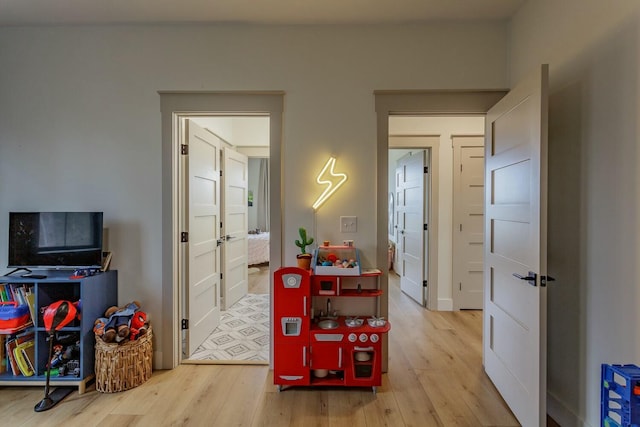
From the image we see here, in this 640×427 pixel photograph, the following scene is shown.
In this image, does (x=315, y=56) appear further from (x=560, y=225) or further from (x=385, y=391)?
(x=385, y=391)

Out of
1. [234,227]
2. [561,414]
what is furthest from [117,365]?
[561,414]

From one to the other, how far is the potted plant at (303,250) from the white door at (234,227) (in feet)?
5.48

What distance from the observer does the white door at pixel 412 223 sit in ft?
12.8

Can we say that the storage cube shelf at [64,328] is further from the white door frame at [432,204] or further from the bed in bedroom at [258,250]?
the bed in bedroom at [258,250]

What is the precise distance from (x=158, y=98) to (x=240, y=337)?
7.21 feet

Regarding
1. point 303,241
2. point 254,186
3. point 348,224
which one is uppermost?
point 254,186

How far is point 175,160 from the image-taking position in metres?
2.39

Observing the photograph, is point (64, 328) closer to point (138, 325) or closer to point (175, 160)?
point (138, 325)

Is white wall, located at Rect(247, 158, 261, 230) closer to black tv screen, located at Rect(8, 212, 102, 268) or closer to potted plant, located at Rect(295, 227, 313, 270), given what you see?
black tv screen, located at Rect(8, 212, 102, 268)

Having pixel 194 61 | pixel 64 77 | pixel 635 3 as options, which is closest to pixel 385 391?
pixel 635 3

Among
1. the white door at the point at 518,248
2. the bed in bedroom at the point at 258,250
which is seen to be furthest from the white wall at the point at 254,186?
the white door at the point at 518,248

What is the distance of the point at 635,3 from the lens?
53.6 inches

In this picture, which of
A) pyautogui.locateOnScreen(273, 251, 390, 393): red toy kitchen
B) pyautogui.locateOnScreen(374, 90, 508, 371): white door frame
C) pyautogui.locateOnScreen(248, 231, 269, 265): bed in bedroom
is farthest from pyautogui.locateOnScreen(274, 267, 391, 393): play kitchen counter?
pyautogui.locateOnScreen(248, 231, 269, 265): bed in bedroom

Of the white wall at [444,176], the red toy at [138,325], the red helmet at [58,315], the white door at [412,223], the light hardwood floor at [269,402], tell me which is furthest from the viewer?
the white door at [412,223]
